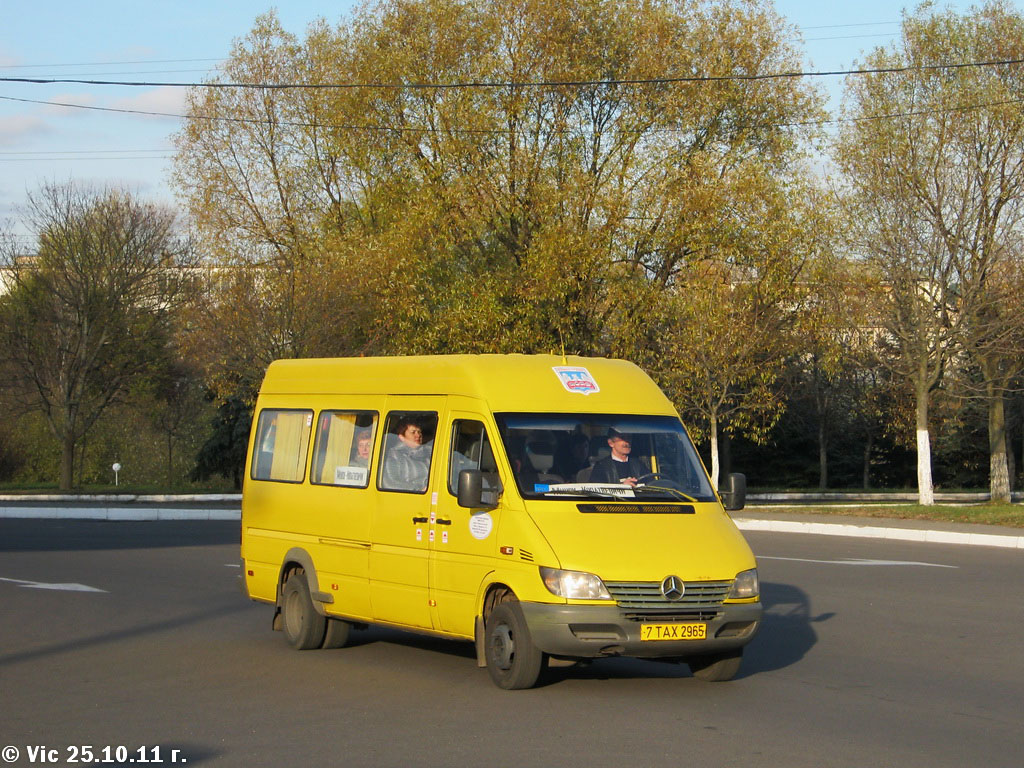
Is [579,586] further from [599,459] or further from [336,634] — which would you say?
[336,634]

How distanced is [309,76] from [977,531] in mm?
23668

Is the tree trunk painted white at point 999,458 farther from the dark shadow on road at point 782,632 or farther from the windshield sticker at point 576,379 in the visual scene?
the windshield sticker at point 576,379

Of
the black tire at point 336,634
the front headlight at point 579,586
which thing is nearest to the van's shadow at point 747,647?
the black tire at point 336,634

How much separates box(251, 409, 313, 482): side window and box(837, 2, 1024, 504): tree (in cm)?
2355

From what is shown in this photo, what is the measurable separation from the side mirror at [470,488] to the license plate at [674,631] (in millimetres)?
1400

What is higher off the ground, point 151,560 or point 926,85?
point 926,85

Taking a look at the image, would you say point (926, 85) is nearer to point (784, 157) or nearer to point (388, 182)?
point (784, 157)

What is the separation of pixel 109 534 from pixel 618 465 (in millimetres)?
17886

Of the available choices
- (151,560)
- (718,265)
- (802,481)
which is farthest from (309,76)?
(802,481)

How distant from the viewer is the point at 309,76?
39812 millimetres

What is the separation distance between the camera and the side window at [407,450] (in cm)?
1011

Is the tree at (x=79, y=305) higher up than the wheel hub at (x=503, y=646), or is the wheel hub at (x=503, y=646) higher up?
the tree at (x=79, y=305)

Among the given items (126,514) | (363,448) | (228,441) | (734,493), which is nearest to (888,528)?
(734,493)

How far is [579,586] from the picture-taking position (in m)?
8.59
